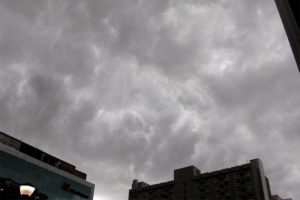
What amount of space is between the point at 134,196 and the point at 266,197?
4530 cm

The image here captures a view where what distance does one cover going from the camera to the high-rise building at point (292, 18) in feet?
22.4

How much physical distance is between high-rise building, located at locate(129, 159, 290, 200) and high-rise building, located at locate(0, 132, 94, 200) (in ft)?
71.7

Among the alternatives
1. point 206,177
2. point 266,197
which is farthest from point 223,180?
point 266,197

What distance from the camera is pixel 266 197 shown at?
254ft

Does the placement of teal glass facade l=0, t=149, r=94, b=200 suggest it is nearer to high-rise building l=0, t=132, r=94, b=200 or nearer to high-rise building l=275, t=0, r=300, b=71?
high-rise building l=0, t=132, r=94, b=200

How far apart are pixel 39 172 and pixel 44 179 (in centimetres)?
233

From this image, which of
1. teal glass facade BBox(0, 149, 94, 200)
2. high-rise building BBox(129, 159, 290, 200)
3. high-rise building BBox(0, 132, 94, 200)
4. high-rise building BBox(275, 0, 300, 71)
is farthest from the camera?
high-rise building BBox(129, 159, 290, 200)

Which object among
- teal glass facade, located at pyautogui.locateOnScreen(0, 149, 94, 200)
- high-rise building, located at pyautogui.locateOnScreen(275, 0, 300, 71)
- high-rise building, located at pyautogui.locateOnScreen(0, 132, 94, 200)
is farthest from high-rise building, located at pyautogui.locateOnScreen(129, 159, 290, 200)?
high-rise building, located at pyautogui.locateOnScreen(275, 0, 300, 71)

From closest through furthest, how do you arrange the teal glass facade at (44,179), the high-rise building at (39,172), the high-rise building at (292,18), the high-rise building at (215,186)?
the high-rise building at (292,18) < the teal glass facade at (44,179) < the high-rise building at (39,172) < the high-rise building at (215,186)

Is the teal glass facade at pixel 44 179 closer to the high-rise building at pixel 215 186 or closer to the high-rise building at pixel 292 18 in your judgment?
the high-rise building at pixel 215 186

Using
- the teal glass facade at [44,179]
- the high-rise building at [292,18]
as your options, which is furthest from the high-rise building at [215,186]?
the high-rise building at [292,18]

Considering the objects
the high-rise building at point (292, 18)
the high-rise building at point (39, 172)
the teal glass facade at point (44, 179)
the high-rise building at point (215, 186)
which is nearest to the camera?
the high-rise building at point (292, 18)

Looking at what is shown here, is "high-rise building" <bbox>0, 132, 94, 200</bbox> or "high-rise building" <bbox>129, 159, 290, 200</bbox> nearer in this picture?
"high-rise building" <bbox>0, 132, 94, 200</bbox>

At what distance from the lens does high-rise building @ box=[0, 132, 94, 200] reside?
A: 70863mm
